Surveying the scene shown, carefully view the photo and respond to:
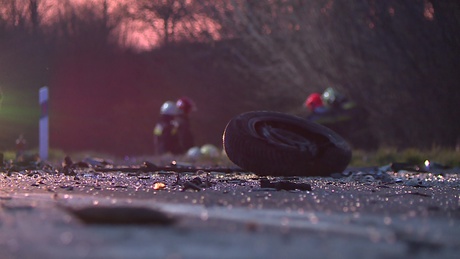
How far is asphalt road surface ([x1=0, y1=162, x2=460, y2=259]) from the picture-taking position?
11.6 feet

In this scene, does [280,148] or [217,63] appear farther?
[217,63]

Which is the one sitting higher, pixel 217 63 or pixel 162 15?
pixel 162 15

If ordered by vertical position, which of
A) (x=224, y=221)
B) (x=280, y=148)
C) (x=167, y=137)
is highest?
(x=167, y=137)

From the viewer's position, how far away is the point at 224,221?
455 cm

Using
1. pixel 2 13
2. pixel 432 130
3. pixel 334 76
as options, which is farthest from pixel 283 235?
pixel 2 13

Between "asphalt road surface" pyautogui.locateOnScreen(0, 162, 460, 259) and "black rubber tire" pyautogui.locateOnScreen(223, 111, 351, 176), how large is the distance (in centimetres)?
224

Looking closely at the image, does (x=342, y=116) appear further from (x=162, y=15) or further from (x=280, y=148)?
(x=162, y=15)

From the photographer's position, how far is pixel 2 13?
2633 cm

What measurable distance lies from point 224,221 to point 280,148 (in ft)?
18.3

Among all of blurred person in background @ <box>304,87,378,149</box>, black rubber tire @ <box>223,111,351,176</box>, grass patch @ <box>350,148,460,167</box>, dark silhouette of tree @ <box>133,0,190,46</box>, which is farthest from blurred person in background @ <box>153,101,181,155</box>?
dark silhouette of tree @ <box>133,0,190,46</box>

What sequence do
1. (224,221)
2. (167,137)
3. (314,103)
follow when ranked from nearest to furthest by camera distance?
(224,221) → (314,103) → (167,137)

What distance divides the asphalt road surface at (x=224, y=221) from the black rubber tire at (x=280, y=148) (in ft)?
7.35

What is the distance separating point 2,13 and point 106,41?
16.1 ft

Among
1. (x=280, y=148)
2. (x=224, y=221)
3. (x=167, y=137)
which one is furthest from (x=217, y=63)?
(x=224, y=221)
